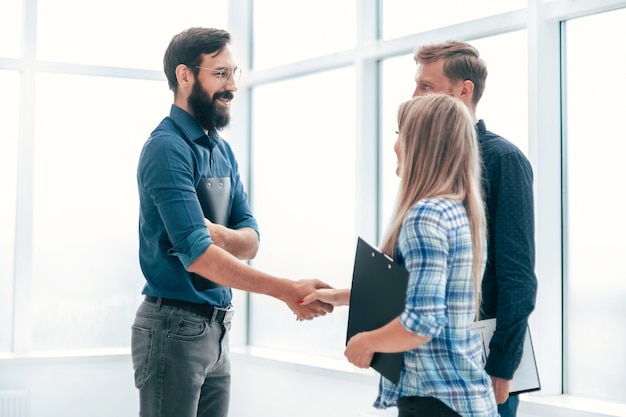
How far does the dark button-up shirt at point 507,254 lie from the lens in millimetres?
1780

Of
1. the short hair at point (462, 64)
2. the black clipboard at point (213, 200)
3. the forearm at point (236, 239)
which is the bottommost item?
the forearm at point (236, 239)

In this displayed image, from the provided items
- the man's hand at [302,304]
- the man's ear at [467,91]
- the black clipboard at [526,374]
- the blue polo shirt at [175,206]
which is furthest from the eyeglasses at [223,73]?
the black clipboard at [526,374]

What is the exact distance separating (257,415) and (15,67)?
221 centimetres

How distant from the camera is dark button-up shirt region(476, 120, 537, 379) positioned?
5.84 ft

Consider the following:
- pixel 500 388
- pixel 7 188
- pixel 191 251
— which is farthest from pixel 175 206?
pixel 7 188

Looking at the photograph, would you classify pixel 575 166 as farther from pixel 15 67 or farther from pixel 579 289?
pixel 15 67

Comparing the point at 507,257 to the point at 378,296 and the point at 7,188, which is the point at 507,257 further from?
the point at 7,188

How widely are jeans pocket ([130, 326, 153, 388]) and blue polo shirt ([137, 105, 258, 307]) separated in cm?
12

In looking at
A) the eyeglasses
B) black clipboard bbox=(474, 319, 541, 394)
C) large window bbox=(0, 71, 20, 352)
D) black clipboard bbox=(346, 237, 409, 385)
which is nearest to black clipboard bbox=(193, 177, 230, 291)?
the eyeglasses

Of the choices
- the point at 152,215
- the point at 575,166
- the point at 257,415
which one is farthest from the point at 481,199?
the point at 257,415

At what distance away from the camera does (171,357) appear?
227 cm

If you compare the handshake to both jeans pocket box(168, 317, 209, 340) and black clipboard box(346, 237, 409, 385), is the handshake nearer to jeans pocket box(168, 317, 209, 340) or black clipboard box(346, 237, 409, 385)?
jeans pocket box(168, 317, 209, 340)

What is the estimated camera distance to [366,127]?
12.5ft

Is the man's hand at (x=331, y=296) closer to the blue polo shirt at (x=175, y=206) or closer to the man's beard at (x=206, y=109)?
the blue polo shirt at (x=175, y=206)
